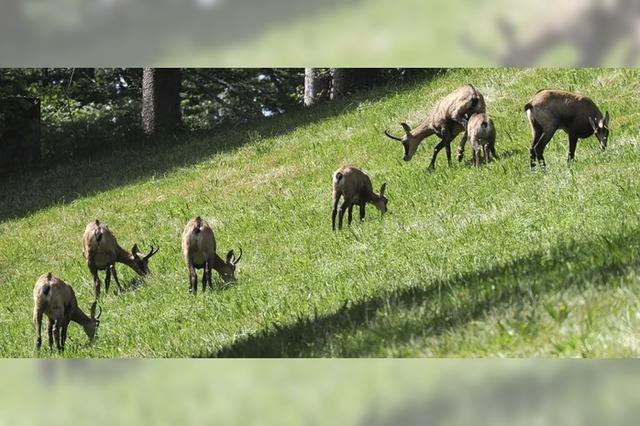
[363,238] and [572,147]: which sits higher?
[572,147]

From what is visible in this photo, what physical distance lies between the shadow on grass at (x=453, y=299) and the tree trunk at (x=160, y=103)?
790 inches

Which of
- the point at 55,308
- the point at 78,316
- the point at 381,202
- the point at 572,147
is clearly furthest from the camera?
the point at 381,202

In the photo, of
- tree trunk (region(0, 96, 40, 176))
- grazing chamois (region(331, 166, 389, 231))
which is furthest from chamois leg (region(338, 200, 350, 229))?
tree trunk (region(0, 96, 40, 176))

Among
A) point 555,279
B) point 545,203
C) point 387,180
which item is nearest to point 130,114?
point 387,180

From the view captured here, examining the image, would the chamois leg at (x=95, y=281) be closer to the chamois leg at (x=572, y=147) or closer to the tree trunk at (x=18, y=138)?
the chamois leg at (x=572, y=147)

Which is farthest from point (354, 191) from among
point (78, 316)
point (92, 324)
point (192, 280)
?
point (78, 316)

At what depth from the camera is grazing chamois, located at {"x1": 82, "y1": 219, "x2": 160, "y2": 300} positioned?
14.1 meters

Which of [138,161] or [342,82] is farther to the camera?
[342,82]

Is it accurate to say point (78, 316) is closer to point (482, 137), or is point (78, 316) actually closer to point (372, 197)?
point (372, 197)

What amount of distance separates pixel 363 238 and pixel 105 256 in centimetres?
434

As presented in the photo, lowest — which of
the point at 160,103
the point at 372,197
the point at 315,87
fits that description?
the point at 372,197

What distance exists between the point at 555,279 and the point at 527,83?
13.8 metres

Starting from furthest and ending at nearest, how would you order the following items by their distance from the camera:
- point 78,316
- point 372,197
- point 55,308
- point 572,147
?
point 372,197
point 572,147
point 78,316
point 55,308

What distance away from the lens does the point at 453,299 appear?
607 cm
